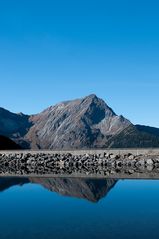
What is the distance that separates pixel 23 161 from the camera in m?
76.8

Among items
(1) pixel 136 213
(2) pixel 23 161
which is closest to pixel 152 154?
(2) pixel 23 161

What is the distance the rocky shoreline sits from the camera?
63.6 metres

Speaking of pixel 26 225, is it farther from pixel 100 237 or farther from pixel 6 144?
pixel 6 144

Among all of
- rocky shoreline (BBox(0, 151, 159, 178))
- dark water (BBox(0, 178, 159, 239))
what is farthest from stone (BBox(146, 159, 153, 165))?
dark water (BBox(0, 178, 159, 239))

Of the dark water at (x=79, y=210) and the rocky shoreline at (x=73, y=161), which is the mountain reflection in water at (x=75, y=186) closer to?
the dark water at (x=79, y=210)

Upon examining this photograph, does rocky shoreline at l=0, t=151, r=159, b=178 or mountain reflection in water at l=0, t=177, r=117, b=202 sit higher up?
rocky shoreline at l=0, t=151, r=159, b=178

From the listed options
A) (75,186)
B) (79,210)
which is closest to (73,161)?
(75,186)

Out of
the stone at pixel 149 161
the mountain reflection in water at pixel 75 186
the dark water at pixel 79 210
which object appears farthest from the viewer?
the stone at pixel 149 161

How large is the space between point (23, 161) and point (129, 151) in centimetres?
1799

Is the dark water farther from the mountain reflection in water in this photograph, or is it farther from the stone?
the stone

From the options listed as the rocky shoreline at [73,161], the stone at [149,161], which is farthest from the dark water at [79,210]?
the stone at [149,161]

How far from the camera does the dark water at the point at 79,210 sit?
66.2ft

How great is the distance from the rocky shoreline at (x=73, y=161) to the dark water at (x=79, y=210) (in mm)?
20689

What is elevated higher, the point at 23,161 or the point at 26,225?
the point at 23,161
